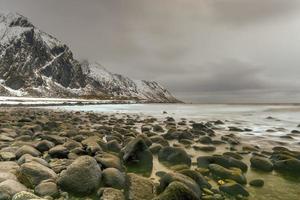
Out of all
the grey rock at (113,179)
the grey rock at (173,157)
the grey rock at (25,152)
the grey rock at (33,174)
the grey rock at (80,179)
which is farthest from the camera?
the grey rock at (173,157)

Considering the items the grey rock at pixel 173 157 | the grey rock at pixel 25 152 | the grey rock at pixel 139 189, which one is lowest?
the grey rock at pixel 139 189

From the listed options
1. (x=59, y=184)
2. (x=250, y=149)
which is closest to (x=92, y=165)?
(x=59, y=184)

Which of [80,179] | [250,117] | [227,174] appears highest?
[250,117]

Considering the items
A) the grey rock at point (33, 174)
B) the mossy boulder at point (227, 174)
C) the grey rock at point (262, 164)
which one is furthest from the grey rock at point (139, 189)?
the grey rock at point (262, 164)

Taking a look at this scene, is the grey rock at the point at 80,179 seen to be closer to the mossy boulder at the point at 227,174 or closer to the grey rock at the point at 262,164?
the mossy boulder at the point at 227,174

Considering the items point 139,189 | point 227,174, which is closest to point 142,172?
point 139,189

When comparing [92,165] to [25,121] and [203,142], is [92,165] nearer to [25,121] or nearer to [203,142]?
[203,142]

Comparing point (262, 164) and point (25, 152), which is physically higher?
point (25, 152)

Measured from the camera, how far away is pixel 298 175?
1140 cm

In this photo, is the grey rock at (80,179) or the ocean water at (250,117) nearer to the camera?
the grey rock at (80,179)

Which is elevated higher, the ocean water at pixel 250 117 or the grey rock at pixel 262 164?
the ocean water at pixel 250 117

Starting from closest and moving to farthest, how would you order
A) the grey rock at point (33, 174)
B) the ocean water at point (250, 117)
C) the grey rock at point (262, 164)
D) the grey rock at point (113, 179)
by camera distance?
the grey rock at point (33, 174) < the grey rock at point (113, 179) < the grey rock at point (262, 164) < the ocean water at point (250, 117)

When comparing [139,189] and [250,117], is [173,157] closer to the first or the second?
[139,189]

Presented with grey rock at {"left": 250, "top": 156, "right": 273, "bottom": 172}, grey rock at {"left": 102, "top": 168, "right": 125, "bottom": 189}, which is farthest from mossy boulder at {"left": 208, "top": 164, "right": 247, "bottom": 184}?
grey rock at {"left": 102, "top": 168, "right": 125, "bottom": 189}
